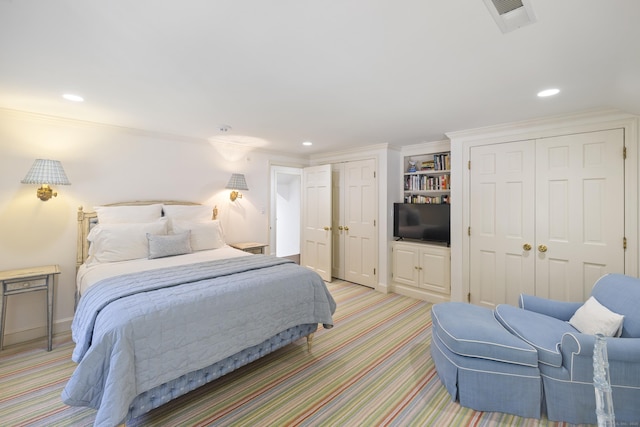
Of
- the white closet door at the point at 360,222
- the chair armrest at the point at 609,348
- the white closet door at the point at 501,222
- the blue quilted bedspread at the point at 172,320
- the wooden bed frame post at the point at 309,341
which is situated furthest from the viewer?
the white closet door at the point at 360,222

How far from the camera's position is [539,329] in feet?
6.73

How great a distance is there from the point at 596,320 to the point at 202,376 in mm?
2778

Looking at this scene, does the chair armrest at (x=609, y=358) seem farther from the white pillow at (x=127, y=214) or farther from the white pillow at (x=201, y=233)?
the white pillow at (x=127, y=214)

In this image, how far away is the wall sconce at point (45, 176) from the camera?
2738mm

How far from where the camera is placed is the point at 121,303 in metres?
1.79

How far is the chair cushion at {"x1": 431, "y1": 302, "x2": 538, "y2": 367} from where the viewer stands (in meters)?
1.85

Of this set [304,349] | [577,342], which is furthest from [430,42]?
[304,349]

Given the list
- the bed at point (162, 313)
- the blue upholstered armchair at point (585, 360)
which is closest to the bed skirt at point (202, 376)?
the bed at point (162, 313)

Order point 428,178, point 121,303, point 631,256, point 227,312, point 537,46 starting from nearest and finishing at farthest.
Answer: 1. point 537,46
2. point 121,303
3. point 227,312
4. point 631,256
5. point 428,178

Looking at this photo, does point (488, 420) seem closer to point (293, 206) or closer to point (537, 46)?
point (537, 46)

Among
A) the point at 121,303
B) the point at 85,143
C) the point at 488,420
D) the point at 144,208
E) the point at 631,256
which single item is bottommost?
the point at 488,420

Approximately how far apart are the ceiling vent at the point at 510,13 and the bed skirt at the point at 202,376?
2551 millimetres

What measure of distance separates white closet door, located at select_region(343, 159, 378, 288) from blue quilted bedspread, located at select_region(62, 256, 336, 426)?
6.86 ft

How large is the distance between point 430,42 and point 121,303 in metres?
2.46
